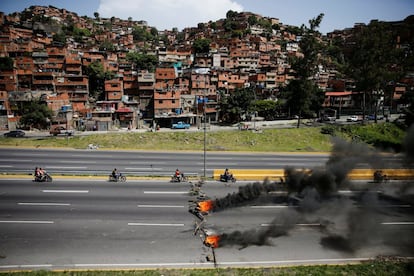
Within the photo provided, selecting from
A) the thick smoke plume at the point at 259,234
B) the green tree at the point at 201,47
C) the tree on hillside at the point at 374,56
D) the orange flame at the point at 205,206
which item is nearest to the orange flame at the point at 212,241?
the thick smoke plume at the point at 259,234

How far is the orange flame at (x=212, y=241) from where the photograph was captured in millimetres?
16812

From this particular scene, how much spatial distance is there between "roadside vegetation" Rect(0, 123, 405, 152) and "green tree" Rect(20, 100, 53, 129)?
8.23m

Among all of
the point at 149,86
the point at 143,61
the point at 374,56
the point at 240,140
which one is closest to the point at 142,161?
the point at 240,140

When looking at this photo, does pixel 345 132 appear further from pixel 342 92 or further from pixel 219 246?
pixel 219 246

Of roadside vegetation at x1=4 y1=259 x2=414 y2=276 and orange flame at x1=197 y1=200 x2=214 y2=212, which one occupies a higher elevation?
orange flame at x1=197 y1=200 x2=214 y2=212

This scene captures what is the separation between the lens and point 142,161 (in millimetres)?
37469

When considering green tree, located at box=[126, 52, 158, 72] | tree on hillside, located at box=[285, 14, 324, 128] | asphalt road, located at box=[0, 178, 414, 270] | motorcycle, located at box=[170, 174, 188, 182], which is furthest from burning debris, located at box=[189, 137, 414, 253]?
green tree, located at box=[126, 52, 158, 72]

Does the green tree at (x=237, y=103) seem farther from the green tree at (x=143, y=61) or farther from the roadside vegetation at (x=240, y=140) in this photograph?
the green tree at (x=143, y=61)

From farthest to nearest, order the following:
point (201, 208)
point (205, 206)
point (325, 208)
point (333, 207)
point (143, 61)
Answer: point (143, 61), point (205, 206), point (201, 208), point (333, 207), point (325, 208)

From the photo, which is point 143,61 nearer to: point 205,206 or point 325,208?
point 205,206

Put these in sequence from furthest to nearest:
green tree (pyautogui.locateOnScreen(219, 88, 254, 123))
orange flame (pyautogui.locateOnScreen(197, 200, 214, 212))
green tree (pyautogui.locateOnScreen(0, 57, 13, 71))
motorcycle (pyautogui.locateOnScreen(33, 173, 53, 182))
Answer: green tree (pyautogui.locateOnScreen(0, 57, 13, 71))
green tree (pyautogui.locateOnScreen(219, 88, 254, 123))
motorcycle (pyautogui.locateOnScreen(33, 173, 53, 182))
orange flame (pyautogui.locateOnScreen(197, 200, 214, 212))

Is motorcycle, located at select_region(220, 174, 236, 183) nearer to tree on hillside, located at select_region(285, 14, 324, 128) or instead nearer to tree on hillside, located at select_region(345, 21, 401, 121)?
tree on hillside, located at select_region(285, 14, 324, 128)

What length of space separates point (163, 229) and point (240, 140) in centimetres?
3335

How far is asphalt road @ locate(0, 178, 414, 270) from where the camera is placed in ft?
51.6
